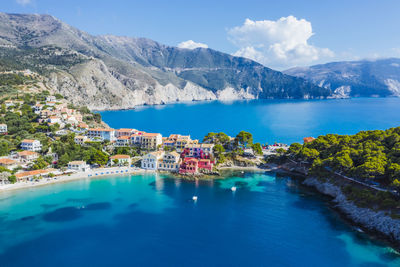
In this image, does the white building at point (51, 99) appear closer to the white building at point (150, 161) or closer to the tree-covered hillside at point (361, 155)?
the white building at point (150, 161)

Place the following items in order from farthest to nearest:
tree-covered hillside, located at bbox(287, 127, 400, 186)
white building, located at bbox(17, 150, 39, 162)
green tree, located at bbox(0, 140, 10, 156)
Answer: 1. green tree, located at bbox(0, 140, 10, 156)
2. white building, located at bbox(17, 150, 39, 162)
3. tree-covered hillside, located at bbox(287, 127, 400, 186)

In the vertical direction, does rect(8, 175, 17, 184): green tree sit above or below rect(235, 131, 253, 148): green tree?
below

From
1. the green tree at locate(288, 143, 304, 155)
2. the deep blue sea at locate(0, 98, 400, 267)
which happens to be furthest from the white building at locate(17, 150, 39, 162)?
the green tree at locate(288, 143, 304, 155)

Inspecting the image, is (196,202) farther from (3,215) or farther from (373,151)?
(373,151)

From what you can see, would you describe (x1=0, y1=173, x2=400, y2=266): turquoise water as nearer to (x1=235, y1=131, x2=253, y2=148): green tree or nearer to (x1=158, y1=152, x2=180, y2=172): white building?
(x1=158, y1=152, x2=180, y2=172): white building

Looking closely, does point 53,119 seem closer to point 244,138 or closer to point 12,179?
point 12,179

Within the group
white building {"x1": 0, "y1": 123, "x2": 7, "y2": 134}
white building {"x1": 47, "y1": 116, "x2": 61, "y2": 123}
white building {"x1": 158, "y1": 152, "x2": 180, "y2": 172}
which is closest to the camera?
white building {"x1": 158, "y1": 152, "x2": 180, "y2": 172}

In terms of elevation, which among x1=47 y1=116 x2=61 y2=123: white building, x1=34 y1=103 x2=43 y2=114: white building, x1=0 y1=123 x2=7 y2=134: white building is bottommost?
x1=0 y1=123 x2=7 y2=134: white building
